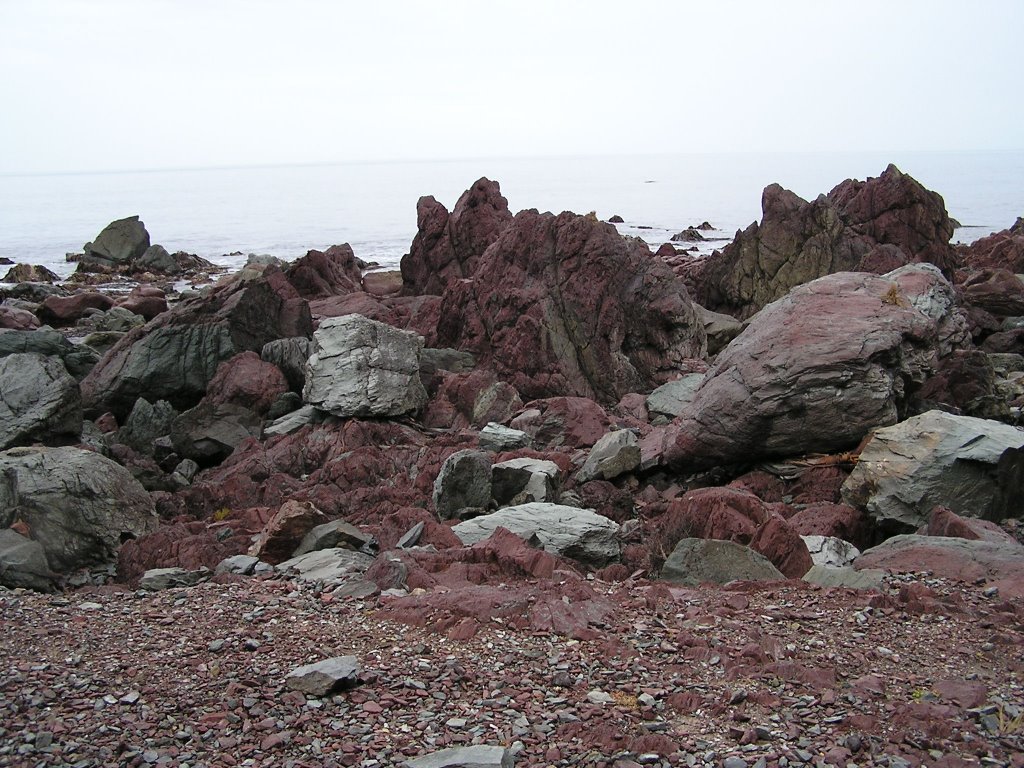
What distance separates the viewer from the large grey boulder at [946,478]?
10.1 m

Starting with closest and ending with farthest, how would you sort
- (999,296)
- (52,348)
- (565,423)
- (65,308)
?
(565,423)
(52,348)
(999,296)
(65,308)

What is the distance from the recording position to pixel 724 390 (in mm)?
12172

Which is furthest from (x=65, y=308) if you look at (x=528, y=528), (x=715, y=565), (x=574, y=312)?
(x=715, y=565)

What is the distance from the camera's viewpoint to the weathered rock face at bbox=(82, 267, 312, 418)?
661 inches

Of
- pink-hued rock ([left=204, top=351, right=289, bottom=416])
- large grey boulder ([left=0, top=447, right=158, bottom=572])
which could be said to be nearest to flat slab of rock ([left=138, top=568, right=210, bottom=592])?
large grey boulder ([left=0, top=447, right=158, bottom=572])

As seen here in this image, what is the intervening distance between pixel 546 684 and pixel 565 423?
9.06 meters

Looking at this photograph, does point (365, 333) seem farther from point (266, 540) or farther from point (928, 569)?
point (928, 569)

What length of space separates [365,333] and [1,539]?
7593mm

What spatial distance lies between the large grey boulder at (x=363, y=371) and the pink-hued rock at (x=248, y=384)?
1153mm

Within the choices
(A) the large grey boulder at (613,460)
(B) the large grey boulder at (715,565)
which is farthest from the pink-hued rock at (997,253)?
(B) the large grey boulder at (715,565)

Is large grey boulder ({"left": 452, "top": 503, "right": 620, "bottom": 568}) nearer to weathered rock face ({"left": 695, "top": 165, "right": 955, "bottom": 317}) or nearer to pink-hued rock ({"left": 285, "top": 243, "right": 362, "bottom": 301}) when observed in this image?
pink-hued rock ({"left": 285, "top": 243, "right": 362, "bottom": 301})

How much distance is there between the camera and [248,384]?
53.6 ft

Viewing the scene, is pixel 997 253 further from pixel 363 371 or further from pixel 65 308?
pixel 65 308

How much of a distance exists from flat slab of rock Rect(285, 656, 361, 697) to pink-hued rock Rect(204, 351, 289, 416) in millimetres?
10636
